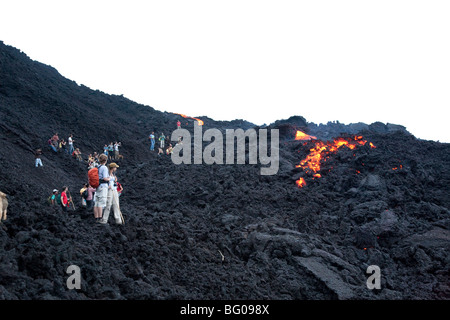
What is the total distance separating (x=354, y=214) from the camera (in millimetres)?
12570

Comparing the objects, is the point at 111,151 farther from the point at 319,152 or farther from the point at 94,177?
the point at 94,177

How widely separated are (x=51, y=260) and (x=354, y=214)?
10.1 meters

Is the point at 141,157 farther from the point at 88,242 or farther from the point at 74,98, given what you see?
the point at 88,242

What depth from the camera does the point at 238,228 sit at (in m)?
11.1

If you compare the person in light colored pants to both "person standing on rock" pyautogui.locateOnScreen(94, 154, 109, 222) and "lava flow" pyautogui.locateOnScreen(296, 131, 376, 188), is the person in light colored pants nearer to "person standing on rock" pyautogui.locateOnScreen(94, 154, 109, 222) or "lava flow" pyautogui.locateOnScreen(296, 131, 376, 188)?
"person standing on rock" pyautogui.locateOnScreen(94, 154, 109, 222)

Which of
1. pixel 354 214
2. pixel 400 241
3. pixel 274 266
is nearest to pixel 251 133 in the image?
pixel 354 214

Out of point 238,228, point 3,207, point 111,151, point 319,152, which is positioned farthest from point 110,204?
point 111,151

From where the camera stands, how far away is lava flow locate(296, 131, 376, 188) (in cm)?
1728

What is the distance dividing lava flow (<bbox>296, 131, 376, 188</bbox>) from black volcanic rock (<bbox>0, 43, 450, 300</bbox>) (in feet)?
1.23

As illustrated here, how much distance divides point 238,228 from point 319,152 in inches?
391

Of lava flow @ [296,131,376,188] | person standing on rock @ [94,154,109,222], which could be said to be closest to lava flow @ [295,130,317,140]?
lava flow @ [296,131,376,188]

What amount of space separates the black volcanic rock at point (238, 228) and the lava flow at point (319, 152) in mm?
376

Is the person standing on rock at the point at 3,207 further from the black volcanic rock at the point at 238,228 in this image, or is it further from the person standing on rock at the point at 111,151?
the person standing on rock at the point at 111,151

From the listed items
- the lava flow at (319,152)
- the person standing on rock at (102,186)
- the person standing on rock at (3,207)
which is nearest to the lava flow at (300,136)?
the lava flow at (319,152)
